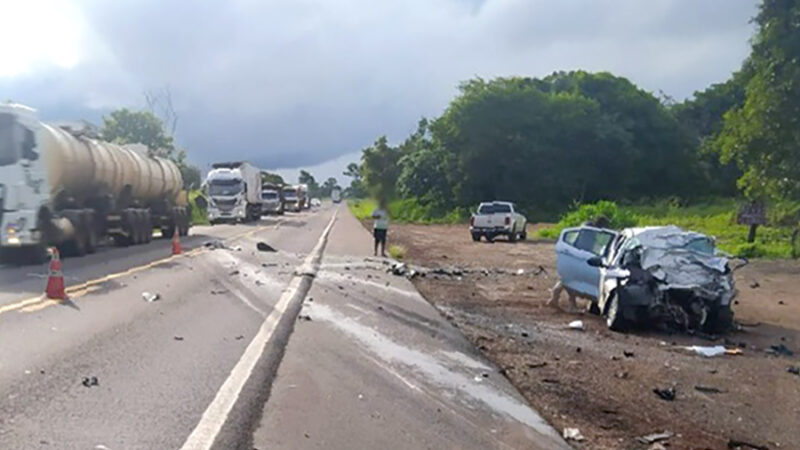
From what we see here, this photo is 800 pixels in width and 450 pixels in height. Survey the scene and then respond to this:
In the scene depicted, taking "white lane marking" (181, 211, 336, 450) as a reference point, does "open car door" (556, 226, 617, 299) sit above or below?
above

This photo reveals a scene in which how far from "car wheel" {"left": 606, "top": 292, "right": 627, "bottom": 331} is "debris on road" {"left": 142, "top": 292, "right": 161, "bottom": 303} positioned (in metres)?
7.15

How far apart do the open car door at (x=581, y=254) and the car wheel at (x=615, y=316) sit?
1398 millimetres

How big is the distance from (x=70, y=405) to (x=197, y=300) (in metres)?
7.45

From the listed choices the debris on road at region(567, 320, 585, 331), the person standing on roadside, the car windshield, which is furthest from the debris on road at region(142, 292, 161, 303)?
the car windshield

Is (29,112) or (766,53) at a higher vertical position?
(766,53)

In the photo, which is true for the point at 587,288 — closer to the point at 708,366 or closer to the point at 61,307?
the point at 708,366

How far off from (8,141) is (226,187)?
3081 centimetres

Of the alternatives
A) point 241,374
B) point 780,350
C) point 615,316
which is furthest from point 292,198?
point 241,374

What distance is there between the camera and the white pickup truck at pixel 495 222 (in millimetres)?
38281

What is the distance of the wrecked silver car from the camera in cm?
1230

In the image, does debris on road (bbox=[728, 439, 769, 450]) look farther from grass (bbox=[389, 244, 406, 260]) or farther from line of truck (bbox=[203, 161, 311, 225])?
line of truck (bbox=[203, 161, 311, 225])

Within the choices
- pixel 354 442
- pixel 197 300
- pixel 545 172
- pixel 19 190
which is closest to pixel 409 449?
pixel 354 442

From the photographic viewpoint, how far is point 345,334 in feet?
37.2

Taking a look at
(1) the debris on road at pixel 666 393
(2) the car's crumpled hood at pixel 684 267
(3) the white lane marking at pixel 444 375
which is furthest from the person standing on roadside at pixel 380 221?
(1) the debris on road at pixel 666 393
